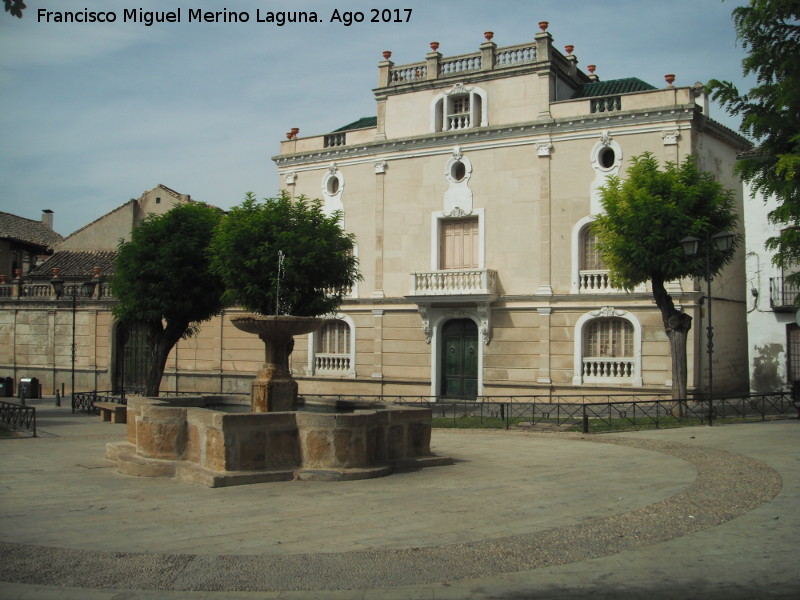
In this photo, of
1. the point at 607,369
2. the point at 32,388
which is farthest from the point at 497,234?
the point at 32,388

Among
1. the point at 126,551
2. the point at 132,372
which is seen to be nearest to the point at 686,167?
the point at 126,551

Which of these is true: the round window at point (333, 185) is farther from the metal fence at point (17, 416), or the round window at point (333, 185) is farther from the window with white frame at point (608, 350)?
the metal fence at point (17, 416)

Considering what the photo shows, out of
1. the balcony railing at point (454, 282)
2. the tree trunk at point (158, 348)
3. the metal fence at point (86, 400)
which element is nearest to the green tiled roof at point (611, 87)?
the balcony railing at point (454, 282)

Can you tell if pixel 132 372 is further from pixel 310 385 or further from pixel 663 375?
pixel 663 375

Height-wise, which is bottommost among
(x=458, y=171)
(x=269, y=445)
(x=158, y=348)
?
(x=269, y=445)

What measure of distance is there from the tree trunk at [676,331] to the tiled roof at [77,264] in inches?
1075

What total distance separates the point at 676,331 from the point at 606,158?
740cm

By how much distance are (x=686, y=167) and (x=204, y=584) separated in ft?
60.9

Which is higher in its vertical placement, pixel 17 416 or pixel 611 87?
pixel 611 87

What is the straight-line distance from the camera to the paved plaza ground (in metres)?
6.66

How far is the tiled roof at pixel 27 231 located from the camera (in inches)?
1971

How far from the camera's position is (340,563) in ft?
23.6

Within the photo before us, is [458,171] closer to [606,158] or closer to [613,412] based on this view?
[606,158]

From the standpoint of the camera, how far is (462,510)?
31.0 feet
